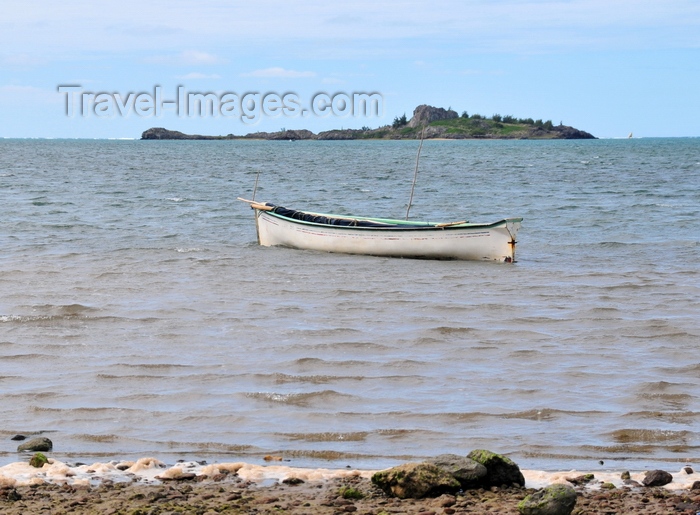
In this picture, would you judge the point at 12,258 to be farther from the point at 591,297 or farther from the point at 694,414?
the point at 694,414

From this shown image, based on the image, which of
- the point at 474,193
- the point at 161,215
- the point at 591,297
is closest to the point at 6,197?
the point at 161,215

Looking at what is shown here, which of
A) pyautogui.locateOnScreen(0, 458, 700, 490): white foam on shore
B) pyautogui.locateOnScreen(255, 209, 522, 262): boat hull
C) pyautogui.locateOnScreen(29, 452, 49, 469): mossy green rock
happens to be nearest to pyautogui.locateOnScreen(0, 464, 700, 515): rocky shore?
pyautogui.locateOnScreen(0, 458, 700, 490): white foam on shore

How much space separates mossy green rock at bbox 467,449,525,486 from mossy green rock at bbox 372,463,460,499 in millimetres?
334

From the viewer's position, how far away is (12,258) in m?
22.9

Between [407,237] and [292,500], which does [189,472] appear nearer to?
[292,500]

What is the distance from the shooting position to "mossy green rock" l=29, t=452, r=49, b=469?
815 cm

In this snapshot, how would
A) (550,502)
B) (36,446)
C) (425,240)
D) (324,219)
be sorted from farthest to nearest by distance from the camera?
(324,219), (425,240), (36,446), (550,502)

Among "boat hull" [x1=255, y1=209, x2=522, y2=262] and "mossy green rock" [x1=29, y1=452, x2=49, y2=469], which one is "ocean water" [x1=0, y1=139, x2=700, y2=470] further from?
"mossy green rock" [x1=29, y1=452, x2=49, y2=469]

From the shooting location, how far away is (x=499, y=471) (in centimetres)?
757

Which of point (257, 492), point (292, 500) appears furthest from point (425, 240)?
point (292, 500)

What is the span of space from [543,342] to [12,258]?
1444cm

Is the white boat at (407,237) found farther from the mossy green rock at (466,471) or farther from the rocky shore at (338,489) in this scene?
the mossy green rock at (466,471)

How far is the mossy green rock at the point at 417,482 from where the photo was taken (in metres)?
7.25

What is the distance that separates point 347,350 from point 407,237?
9.90 m
